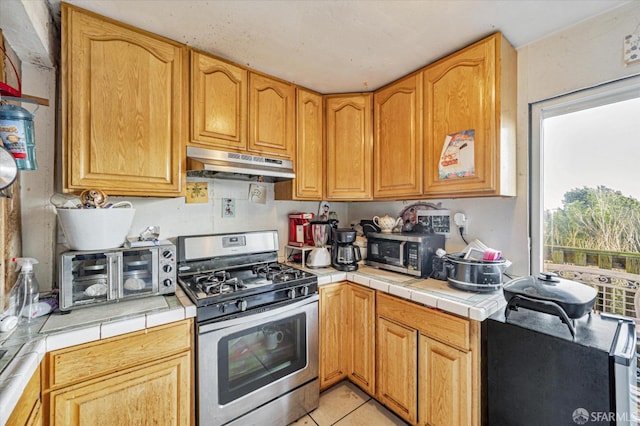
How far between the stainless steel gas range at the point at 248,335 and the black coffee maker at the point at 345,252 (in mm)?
317

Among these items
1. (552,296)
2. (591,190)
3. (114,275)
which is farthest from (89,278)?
(591,190)

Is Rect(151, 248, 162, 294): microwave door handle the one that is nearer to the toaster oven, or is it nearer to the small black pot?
the toaster oven

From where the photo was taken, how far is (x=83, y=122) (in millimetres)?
1289

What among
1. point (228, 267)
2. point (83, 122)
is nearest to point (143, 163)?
point (83, 122)

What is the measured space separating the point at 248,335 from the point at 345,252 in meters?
0.86

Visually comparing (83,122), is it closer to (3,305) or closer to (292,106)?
(3,305)

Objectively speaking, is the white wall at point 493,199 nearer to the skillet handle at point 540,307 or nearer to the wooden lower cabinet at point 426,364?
the skillet handle at point 540,307

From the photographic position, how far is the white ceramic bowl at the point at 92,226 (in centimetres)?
119

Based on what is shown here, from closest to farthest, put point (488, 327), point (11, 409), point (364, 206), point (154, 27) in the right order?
point (11, 409) → point (488, 327) → point (154, 27) → point (364, 206)

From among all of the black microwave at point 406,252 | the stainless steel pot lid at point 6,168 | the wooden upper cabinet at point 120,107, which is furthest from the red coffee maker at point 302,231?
the stainless steel pot lid at point 6,168

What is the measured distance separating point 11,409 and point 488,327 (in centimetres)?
172

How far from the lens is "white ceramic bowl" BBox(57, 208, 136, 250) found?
3.92ft

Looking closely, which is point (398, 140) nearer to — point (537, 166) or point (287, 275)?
point (537, 166)

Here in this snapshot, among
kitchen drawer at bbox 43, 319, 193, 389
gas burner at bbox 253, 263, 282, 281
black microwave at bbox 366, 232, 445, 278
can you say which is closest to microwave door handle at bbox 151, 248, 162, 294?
kitchen drawer at bbox 43, 319, 193, 389
